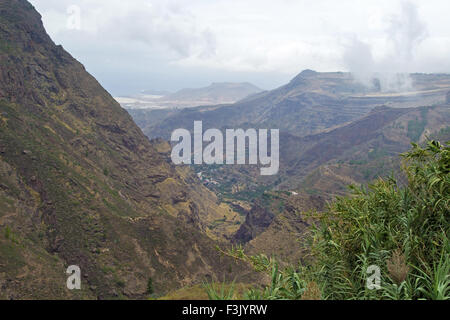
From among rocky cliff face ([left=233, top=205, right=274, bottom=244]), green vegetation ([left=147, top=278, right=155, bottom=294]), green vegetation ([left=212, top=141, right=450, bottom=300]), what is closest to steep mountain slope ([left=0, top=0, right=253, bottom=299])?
green vegetation ([left=147, top=278, right=155, bottom=294])

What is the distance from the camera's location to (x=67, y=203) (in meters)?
37.8

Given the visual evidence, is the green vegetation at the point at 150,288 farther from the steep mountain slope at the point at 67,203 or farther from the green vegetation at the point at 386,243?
the green vegetation at the point at 386,243

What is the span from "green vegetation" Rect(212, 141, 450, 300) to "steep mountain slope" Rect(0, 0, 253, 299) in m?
23.3

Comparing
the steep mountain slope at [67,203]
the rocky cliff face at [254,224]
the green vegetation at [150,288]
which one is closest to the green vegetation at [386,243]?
the steep mountain slope at [67,203]

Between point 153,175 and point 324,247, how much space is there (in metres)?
70.3

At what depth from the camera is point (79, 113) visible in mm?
68375

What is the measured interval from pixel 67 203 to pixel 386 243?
35991 mm

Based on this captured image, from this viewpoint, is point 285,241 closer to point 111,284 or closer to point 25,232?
point 111,284

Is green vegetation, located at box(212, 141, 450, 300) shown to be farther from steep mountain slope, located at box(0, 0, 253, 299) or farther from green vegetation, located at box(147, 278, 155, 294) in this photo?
green vegetation, located at box(147, 278, 155, 294)

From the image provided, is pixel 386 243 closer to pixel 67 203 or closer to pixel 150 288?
pixel 150 288

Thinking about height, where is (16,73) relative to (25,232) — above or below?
above

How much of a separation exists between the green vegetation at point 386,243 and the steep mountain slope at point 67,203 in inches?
917

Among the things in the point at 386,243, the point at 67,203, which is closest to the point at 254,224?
the point at 67,203

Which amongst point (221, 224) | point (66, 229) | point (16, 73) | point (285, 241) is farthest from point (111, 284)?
point (221, 224)
